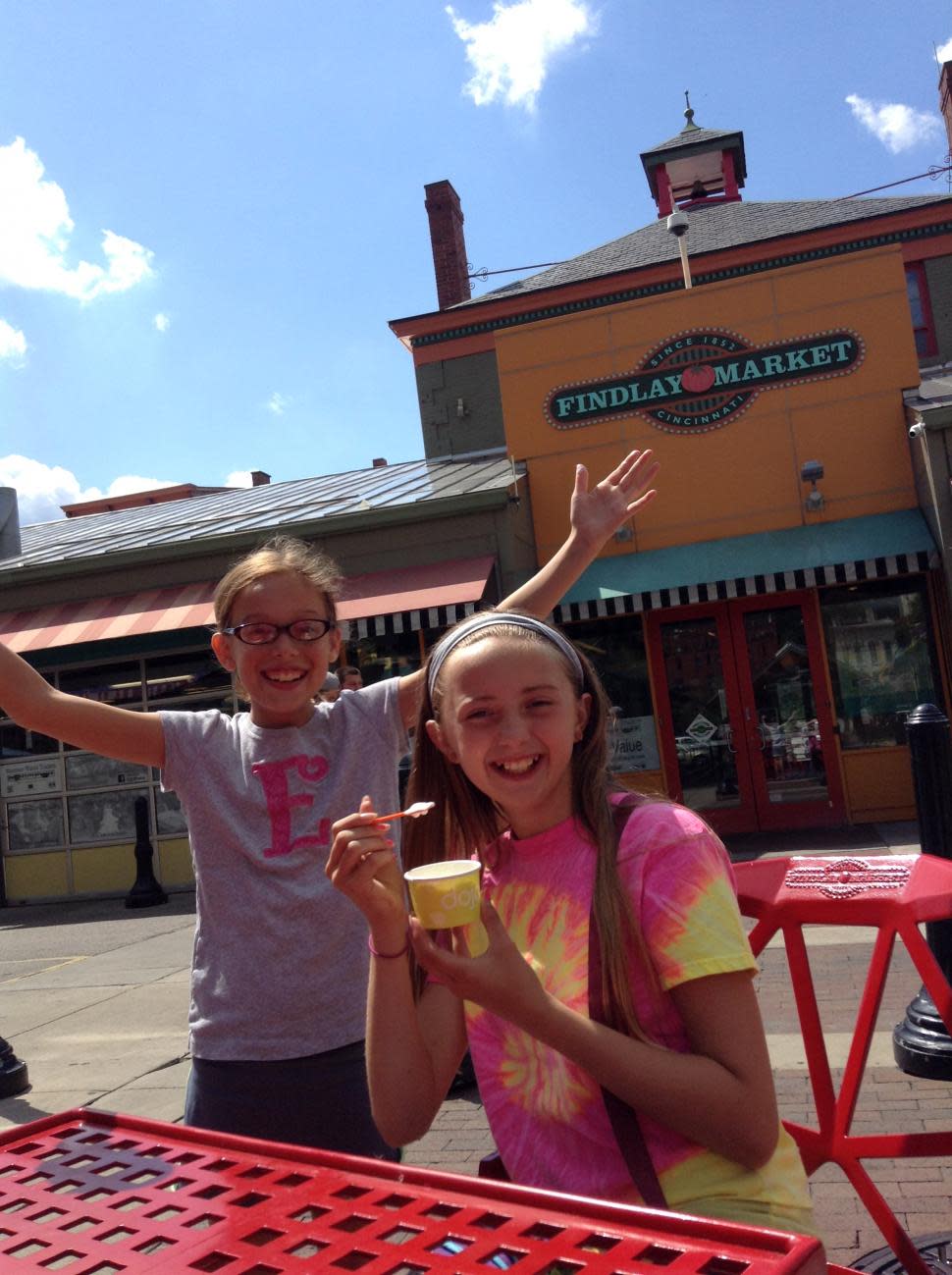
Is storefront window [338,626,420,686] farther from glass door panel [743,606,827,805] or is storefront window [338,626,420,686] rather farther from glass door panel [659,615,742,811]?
glass door panel [743,606,827,805]

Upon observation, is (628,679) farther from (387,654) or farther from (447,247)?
(447,247)

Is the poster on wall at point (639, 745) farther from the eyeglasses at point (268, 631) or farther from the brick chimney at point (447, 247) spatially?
the brick chimney at point (447, 247)

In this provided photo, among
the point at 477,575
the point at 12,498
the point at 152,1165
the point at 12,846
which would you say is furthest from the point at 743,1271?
the point at 12,846

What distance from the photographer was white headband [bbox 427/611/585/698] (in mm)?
1915

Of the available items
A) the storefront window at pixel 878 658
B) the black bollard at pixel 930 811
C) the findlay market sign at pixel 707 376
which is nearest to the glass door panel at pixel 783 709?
the storefront window at pixel 878 658

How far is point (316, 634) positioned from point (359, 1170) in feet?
3.81

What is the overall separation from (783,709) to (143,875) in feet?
23.7

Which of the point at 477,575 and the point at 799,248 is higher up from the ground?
the point at 799,248

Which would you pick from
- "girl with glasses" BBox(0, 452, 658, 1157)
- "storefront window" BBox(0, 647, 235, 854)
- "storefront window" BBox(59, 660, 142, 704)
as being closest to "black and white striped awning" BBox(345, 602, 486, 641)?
"storefront window" BBox(0, 647, 235, 854)

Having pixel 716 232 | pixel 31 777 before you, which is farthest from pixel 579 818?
pixel 716 232

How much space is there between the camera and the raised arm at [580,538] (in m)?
2.52

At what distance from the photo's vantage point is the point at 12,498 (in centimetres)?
423

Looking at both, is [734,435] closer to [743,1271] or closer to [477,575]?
[477,575]

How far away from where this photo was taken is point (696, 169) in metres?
20.6
